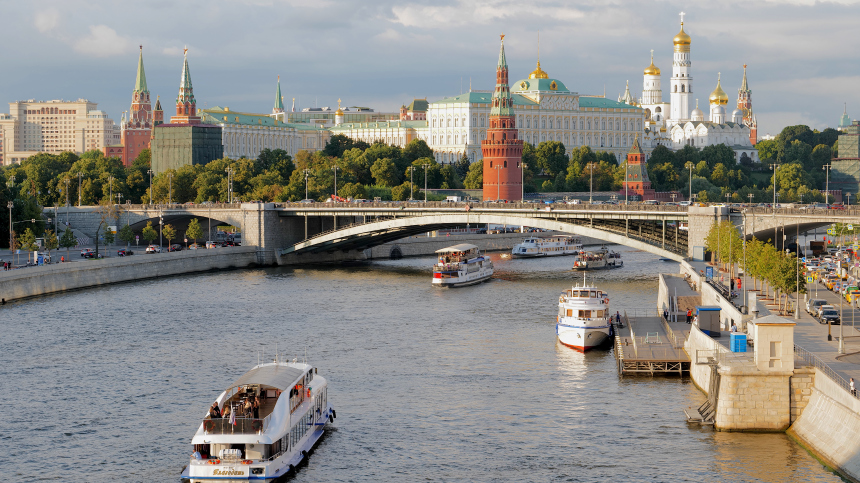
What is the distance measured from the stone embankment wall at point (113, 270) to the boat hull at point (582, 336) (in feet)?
105

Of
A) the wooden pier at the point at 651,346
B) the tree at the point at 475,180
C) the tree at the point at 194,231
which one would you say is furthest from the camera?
the tree at the point at 475,180

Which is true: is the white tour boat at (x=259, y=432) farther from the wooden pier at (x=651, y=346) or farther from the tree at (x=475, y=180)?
the tree at (x=475, y=180)

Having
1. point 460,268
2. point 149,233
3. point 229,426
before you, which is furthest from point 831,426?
point 149,233

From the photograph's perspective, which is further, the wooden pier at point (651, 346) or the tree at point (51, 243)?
the tree at point (51, 243)

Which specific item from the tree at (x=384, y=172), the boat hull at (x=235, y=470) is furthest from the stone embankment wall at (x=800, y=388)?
the tree at (x=384, y=172)

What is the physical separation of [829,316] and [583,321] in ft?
35.2

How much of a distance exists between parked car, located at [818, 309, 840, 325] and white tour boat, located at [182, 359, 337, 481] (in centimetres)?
2044

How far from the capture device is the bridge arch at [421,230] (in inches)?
3231

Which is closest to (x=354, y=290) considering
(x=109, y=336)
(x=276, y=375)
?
(x=109, y=336)

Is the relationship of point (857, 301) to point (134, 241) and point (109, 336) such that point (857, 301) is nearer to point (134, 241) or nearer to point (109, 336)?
point (109, 336)

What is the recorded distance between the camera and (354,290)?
76.7m

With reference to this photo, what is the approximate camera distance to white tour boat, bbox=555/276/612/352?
52438 mm

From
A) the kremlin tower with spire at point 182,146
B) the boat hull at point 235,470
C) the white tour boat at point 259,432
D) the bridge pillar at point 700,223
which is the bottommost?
the boat hull at point 235,470

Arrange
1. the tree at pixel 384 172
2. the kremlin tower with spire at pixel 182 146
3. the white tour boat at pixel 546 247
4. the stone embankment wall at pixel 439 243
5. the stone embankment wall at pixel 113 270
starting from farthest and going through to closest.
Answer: the kremlin tower with spire at pixel 182 146 < the tree at pixel 384 172 < the white tour boat at pixel 546 247 < the stone embankment wall at pixel 439 243 < the stone embankment wall at pixel 113 270
